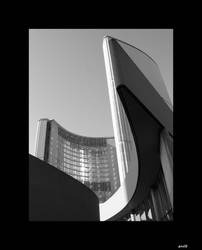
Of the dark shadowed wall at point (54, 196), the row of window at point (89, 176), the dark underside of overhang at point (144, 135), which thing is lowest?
the row of window at point (89, 176)

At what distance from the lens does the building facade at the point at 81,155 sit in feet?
150

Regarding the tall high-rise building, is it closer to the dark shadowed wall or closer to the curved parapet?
the curved parapet

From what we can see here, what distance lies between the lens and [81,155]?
56406mm

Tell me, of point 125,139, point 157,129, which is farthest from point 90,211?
point 125,139

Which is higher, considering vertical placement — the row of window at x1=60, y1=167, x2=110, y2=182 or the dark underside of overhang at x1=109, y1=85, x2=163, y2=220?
the dark underside of overhang at x1=109, y1=85, x2=163, y2=220

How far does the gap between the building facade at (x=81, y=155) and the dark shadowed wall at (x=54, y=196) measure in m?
37.5

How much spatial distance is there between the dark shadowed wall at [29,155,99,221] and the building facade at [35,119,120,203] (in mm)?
37529

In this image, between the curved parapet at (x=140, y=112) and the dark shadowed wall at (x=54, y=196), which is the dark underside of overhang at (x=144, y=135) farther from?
the dark shadowed wall at (x=54, y=196)

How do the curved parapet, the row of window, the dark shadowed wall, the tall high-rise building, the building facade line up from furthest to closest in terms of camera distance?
the row of window → the building facade → the tall high-rise building → the curved parapet → the dark shadowed wall

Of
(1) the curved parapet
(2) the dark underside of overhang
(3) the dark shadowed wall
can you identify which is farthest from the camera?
(2) the dark underside of overhang

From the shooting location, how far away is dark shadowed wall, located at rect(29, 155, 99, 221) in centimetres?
586

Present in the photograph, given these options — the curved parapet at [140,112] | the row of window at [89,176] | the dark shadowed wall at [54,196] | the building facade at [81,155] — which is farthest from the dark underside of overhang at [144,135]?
the row of window at [89,176]

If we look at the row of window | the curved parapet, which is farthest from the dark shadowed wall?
the row of window

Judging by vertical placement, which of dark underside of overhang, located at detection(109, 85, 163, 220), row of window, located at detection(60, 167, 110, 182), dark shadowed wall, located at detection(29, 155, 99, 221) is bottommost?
row of window, located at detection(60, 167, 110, 182)
